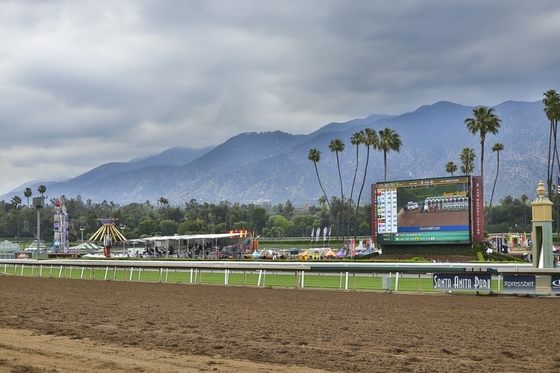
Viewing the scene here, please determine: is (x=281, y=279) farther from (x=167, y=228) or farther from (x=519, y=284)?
(x=167, y=228)

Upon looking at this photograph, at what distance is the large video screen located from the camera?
43719 mm

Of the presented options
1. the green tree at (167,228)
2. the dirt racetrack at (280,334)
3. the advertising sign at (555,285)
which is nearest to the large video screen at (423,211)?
the advertising sign at (555,285)

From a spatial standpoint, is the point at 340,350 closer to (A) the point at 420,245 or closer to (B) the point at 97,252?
(A) the point at 420,245

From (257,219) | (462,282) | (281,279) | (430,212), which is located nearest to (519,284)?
(462,282)

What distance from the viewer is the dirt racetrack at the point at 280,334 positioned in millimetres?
10203

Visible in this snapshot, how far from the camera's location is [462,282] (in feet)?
76.8

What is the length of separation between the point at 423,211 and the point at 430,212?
1.68 feet

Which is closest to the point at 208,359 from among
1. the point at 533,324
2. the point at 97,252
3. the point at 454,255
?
the point at 533,324

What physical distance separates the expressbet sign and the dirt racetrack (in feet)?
2.11

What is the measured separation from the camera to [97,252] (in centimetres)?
8644

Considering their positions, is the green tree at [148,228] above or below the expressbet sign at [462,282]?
above

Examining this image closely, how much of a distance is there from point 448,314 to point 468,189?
27.9m

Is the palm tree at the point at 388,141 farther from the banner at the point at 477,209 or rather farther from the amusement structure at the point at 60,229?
the amusement structure at the point at 60,229

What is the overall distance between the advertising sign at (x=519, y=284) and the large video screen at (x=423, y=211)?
20.9m
